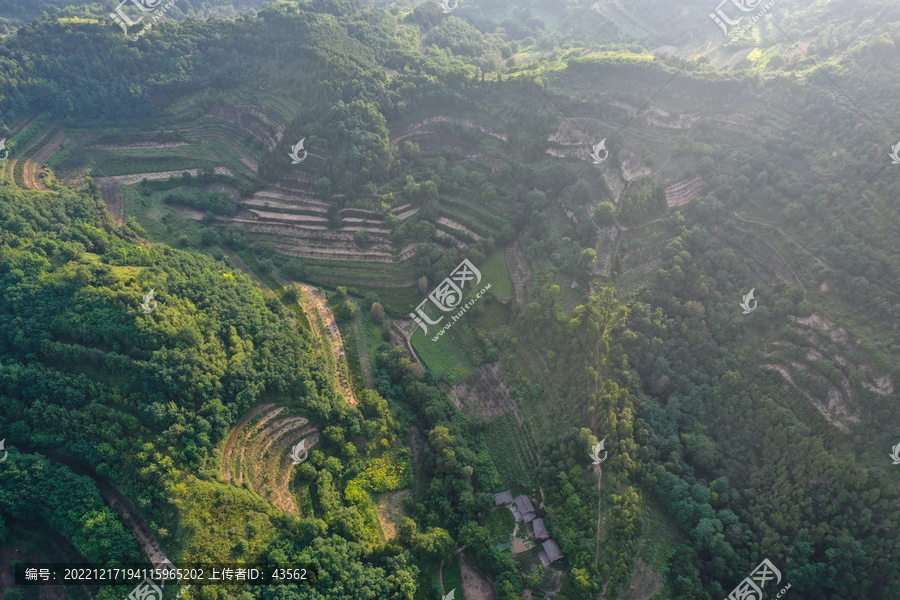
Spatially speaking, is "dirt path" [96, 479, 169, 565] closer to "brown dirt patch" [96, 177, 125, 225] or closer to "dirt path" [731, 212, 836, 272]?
"brown dirt patch" [96, 177, 125, 225]

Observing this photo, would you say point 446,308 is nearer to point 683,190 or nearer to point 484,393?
point 484,393

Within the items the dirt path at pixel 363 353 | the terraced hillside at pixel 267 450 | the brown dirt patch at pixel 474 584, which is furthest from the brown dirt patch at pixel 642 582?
the dirt path at pixel 363 353

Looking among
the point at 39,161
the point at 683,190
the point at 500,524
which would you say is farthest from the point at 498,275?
the point at 39,161

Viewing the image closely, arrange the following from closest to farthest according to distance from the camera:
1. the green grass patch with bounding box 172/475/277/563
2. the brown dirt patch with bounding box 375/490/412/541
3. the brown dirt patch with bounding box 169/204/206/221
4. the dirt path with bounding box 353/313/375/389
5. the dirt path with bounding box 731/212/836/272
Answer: the green grass patch with bounding box 172/475/277/563
the brown dirt patch with bounding box 375/490/412/541
the dirt path with bounding box 731/212/836/272
the dirt path with bounding box 353/313/375/389
the brown dirt patch with bounding box 169/204/206/221

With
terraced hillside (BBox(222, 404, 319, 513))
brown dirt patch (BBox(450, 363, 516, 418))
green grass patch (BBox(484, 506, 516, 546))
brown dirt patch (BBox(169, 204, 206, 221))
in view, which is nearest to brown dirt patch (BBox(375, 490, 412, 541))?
terraced hillside (BBox(222, 404, 319, 513))

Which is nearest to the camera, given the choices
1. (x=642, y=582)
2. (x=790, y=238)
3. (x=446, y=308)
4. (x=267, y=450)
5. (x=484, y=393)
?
(x=642, y=582)

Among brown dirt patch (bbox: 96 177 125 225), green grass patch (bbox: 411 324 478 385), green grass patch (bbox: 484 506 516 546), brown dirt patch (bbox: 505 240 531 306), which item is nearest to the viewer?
green grass patch (bbox: 484 506 516 546)

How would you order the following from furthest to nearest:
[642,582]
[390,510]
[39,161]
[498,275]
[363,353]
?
[498,275]
[39,161]
[363,353]
[390,510]
[642,582]
